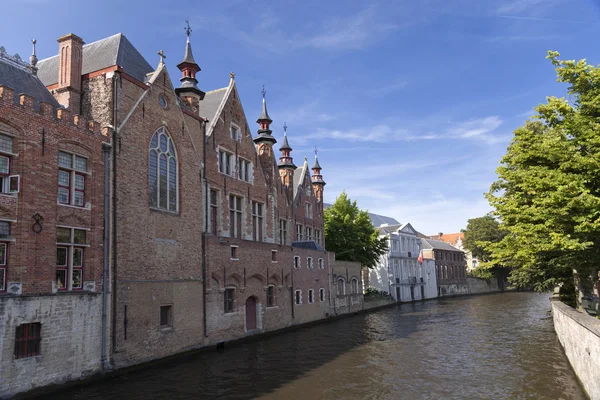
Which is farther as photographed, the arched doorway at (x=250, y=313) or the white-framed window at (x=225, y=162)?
the arched doorway at (x=250, y=313)

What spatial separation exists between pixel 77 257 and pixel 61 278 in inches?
39.9

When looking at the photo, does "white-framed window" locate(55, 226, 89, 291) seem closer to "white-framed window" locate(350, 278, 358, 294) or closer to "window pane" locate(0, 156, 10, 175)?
"window pane" locate(0, 156, 10, 175)

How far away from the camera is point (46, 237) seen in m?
16.4

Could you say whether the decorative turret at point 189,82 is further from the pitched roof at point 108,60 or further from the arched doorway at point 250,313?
the arched doorway at point 250,313

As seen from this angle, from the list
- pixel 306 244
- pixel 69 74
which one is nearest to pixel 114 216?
pixel 69 74

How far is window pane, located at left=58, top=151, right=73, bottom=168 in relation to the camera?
57.5ft

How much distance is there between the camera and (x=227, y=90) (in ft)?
98.5

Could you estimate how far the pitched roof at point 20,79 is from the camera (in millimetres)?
17797

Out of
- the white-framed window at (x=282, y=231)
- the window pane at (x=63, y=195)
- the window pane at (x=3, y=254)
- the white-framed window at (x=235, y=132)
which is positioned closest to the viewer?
the window pane at (x=3, y=254)

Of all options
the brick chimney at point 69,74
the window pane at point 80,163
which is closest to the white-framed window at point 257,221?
the brick chimney at point 69,74

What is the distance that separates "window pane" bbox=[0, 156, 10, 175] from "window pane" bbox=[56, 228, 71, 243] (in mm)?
2668

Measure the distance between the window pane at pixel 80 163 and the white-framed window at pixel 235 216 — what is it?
11.4 meters

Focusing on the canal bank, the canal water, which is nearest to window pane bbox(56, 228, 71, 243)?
the canal water

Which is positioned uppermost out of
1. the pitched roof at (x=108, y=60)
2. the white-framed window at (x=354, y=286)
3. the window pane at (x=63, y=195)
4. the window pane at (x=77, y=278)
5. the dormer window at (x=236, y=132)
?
the pitched roof at (x=108, y=60)
